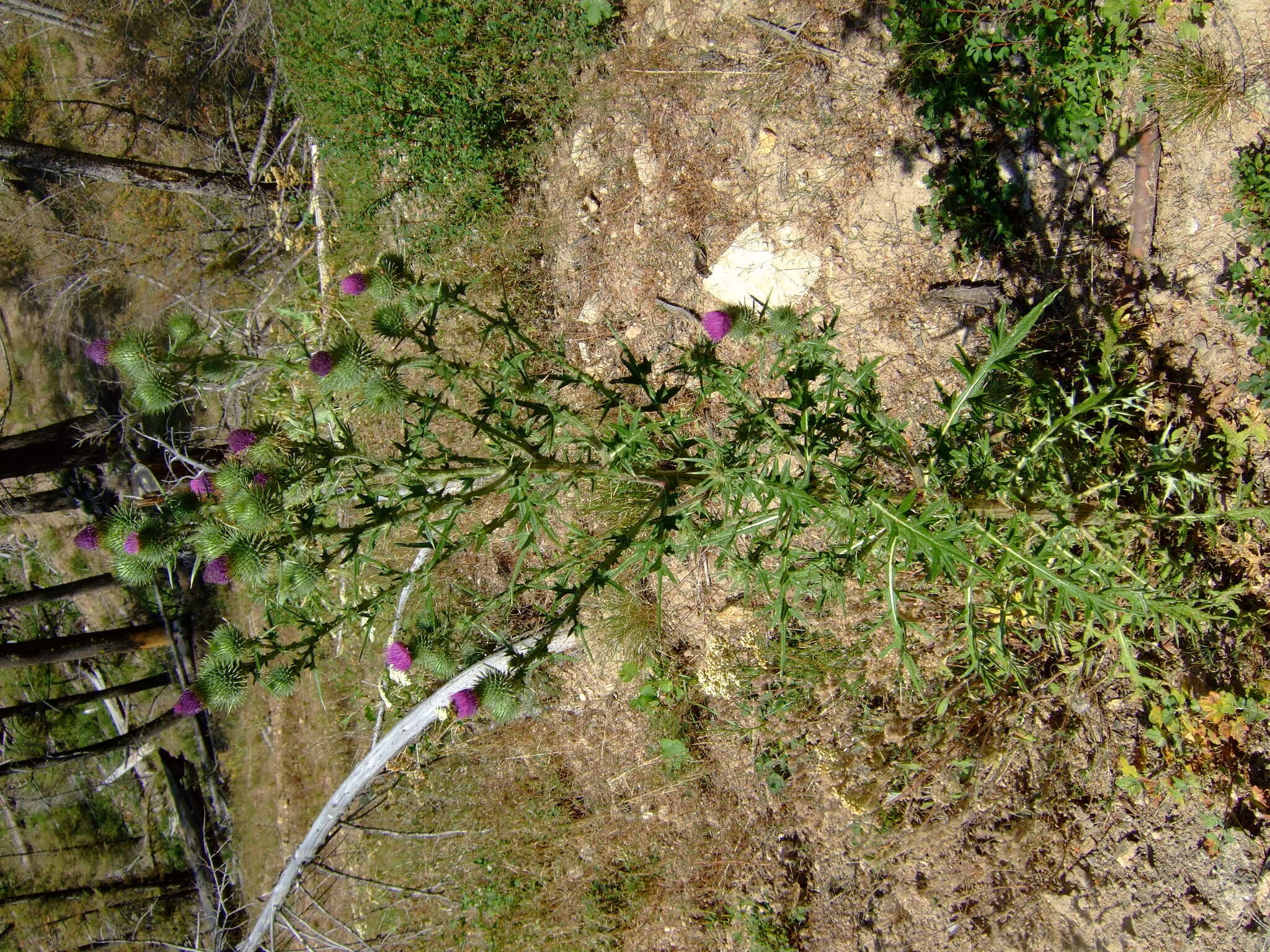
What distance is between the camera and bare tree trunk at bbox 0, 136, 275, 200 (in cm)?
507

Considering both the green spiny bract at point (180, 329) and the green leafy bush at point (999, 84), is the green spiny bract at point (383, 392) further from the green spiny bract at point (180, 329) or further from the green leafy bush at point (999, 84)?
the green leafy bush at point (999, 84)

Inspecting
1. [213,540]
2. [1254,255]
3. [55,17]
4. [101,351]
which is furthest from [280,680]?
[55,17]

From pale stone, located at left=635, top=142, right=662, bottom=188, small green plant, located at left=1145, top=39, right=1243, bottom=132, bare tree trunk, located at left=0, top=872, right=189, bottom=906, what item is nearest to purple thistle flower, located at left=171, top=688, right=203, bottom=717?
pale stone, located at left=635, top=142, right=662, bottom=188

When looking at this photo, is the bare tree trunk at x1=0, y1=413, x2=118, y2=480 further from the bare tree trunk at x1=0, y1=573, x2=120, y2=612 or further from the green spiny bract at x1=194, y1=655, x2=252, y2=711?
the green spiny bract at x1=194, y1=655, x2=252, y2=711

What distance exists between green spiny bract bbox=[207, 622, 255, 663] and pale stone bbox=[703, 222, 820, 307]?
2.90 metres

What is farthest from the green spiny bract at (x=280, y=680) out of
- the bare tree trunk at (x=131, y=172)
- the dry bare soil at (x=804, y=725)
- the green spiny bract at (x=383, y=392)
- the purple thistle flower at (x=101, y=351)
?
the bare tree trunk at (x=131, y=172)

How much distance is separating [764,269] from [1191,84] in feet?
6.70

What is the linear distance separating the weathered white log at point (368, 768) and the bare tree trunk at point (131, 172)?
13.8 feet

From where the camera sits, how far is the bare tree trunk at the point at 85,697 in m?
6.09

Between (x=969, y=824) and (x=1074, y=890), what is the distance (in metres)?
0.53

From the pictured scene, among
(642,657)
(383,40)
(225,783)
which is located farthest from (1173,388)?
(225,783)

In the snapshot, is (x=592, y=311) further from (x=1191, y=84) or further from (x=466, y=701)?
(x=1191, y=84)

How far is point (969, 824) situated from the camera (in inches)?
154

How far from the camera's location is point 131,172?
17.9ft
